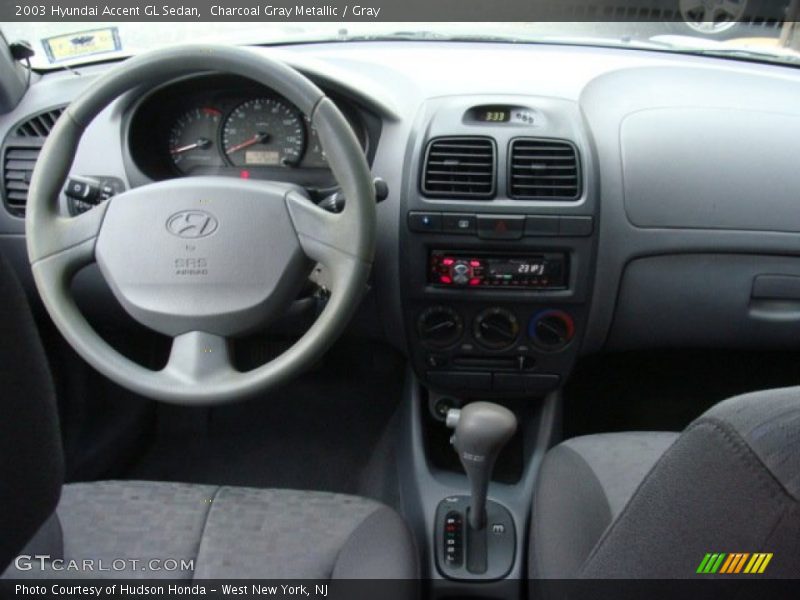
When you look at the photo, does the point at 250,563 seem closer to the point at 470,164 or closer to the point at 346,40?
the point at 470,164

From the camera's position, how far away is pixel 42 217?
1258mm

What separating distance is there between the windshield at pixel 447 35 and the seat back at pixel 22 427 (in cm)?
98

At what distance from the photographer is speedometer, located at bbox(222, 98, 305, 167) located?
5.08 ft

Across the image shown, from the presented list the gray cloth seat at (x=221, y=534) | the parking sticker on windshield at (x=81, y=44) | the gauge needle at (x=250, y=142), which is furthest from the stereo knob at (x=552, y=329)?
the parking sticker on windshield at (x=81, y=44)

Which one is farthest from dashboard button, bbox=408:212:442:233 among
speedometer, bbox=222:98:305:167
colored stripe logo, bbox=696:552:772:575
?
colored stripe logo, bbox=696:552:772:575

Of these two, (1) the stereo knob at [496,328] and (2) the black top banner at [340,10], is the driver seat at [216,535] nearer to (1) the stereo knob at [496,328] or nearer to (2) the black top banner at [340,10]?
(1) the stereo knob at [496,328]

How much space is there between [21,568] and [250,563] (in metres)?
0.31

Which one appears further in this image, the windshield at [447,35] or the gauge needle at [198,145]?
the windshield at [447,35]

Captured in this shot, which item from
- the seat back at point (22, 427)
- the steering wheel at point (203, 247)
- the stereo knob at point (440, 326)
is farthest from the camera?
the stereo knob at point (440, 326)

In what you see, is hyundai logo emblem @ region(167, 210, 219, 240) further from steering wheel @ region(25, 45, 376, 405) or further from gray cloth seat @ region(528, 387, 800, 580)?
gray cloth seat @ region(528, 387, 800, 580)

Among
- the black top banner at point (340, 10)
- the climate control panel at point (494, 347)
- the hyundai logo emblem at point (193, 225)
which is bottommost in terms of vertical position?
the climate control panel at point (494, 347)

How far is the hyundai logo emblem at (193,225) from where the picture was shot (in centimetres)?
126

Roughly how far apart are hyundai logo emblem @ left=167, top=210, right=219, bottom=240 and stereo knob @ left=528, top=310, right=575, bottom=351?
0.65 metres

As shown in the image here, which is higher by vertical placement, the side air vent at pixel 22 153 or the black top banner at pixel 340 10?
the black top banner at pixel 340 10
